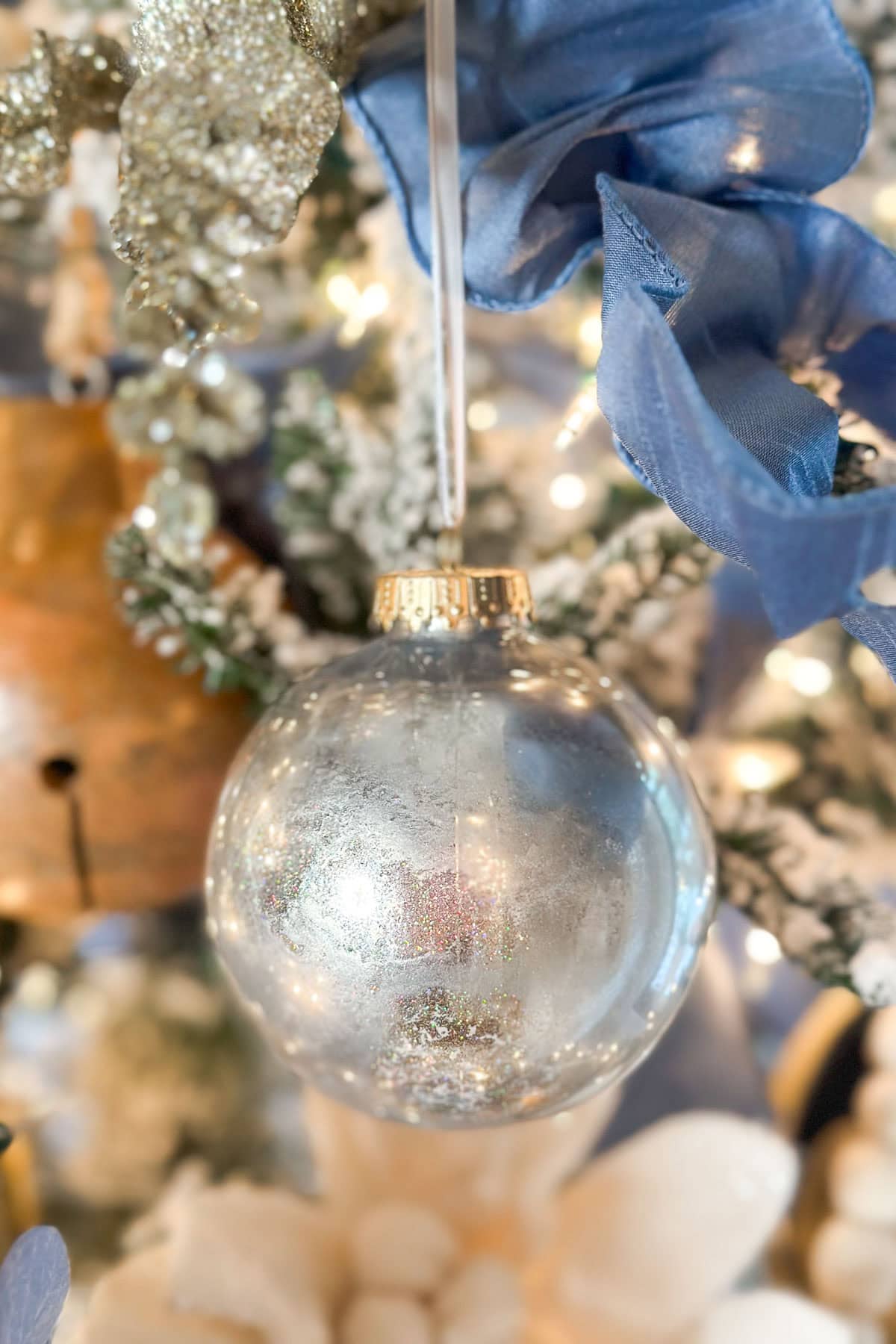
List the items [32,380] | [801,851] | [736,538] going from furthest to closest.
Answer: [32,380] → [801,851] → [736,538]

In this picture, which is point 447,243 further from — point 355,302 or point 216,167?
point 355,302

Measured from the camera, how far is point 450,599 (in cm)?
37

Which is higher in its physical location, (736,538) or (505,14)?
(505,14)

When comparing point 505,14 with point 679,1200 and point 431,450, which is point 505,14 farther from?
point 679,1200

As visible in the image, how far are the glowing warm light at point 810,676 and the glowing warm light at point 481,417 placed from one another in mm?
232

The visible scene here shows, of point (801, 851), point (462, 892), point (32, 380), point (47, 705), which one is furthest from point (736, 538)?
point (32, 380)

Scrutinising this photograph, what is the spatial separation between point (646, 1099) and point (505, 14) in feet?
1.85

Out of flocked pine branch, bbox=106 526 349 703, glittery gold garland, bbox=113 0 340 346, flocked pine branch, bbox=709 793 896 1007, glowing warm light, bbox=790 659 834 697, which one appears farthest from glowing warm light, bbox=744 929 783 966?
glittery gold garland, bbox=113 0 340 346

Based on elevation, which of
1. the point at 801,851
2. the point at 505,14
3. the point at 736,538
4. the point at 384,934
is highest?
the point at 505,14

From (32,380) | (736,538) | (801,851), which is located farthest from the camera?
(32,380)

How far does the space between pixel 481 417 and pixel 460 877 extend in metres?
0.40

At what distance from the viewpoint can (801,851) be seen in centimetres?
51

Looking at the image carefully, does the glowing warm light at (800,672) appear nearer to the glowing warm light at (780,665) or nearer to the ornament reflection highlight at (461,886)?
the glowing warm light at (780,665)

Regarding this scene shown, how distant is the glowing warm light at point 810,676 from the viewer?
62 centimetres
